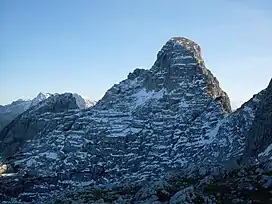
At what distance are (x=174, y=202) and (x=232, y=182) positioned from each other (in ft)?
83.1

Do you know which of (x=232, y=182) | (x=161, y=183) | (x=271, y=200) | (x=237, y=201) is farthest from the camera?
(x=161, y=183)

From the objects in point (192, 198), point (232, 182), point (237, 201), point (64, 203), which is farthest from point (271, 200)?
point (64, 203)

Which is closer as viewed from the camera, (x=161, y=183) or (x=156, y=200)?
(x=156, y=200)

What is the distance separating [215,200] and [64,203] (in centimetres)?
11835

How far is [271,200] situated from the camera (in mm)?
81000

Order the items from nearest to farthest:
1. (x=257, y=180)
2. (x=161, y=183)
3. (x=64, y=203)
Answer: (x=257, y=180)
(x=161, y=183)
(x=64, y=203)

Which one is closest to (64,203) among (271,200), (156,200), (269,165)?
(156,200)

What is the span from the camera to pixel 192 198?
303ft

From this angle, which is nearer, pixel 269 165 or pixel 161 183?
pixel 269 165

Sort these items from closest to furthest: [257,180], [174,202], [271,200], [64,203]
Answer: [271,200] → [174,202] → [257,180] → [64,203]

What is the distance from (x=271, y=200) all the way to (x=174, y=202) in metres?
20.3

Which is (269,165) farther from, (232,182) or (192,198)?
(192,198)

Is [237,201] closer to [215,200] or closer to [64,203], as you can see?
[215,200]

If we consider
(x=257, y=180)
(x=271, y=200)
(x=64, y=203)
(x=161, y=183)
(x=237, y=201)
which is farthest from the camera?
(x=64, y=203)
